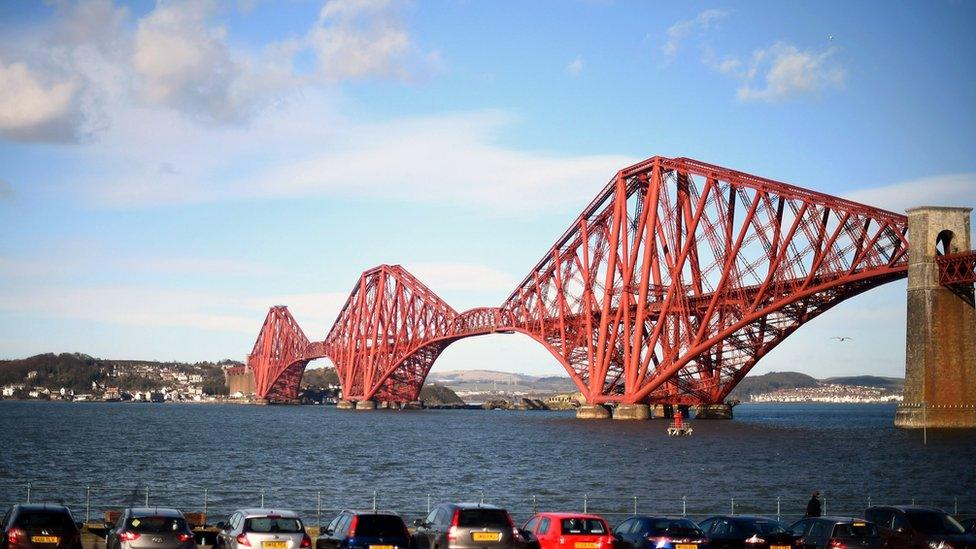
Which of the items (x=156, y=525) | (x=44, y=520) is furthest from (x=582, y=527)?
(x=44, y=520)

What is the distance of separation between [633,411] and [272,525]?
99.2 meters

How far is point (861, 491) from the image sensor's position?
6000cm

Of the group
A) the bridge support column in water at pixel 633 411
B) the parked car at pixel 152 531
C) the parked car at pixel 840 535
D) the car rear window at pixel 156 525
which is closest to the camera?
the parked car at pixel 152 531

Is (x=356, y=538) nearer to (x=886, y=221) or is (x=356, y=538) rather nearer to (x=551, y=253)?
(x=886, y=221)

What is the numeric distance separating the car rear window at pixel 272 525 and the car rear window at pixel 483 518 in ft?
11.9

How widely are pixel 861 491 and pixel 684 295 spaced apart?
189 feet

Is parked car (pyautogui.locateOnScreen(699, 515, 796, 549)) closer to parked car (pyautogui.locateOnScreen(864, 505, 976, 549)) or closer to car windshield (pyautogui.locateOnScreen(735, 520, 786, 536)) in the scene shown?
car windshield (pyautogui.locateOnScreen(735, 520, 786, 536))

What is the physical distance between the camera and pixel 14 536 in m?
25.8

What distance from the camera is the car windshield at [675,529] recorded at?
91.9 feet

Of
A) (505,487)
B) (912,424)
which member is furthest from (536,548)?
(912,424)

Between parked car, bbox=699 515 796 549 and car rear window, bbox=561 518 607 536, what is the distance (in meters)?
2.72

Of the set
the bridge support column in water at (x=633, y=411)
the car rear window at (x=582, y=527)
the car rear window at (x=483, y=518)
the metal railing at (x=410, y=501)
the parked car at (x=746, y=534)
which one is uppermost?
the bridge support column in water at (x=633, y=411)

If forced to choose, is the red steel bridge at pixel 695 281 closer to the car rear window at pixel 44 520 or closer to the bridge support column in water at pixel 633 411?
the bridge support column in water at pixel 633 411

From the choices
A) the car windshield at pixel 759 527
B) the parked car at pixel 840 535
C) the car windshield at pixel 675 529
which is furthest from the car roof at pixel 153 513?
the parked car at pixel 840 535
